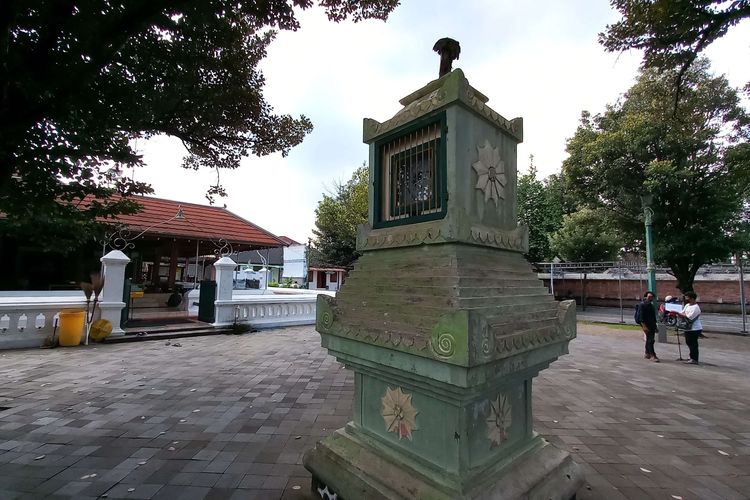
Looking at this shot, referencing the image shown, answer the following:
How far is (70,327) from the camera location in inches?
313

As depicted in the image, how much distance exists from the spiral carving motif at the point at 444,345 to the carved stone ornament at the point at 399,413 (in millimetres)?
587

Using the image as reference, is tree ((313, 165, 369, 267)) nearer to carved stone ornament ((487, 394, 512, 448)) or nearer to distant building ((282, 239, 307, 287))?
distant building ((282, 239, 307, 287))

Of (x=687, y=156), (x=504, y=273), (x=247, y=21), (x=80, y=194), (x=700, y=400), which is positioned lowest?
(x=700, y=400)

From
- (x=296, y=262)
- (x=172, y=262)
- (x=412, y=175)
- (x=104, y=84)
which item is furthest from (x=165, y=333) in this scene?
(x=296, y=262)

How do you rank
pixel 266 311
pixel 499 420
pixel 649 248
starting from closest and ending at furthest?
pixel 499 420, pixel 649 248, pixel 266 311

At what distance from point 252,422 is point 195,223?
11.1 m

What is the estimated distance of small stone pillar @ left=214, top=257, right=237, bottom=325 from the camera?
10734 millimetres

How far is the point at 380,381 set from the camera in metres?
2.53

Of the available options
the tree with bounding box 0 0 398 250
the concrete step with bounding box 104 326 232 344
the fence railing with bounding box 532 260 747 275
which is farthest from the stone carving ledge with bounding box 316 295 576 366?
the fence railing with bounding box 532 260 747 275

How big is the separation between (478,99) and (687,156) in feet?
52.8

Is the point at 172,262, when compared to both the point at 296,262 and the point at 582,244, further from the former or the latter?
the point at 582,244

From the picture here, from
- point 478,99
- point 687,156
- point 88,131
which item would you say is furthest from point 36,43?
point 687,156

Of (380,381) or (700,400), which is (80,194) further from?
(700,400)

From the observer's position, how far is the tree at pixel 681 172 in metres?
12.8
